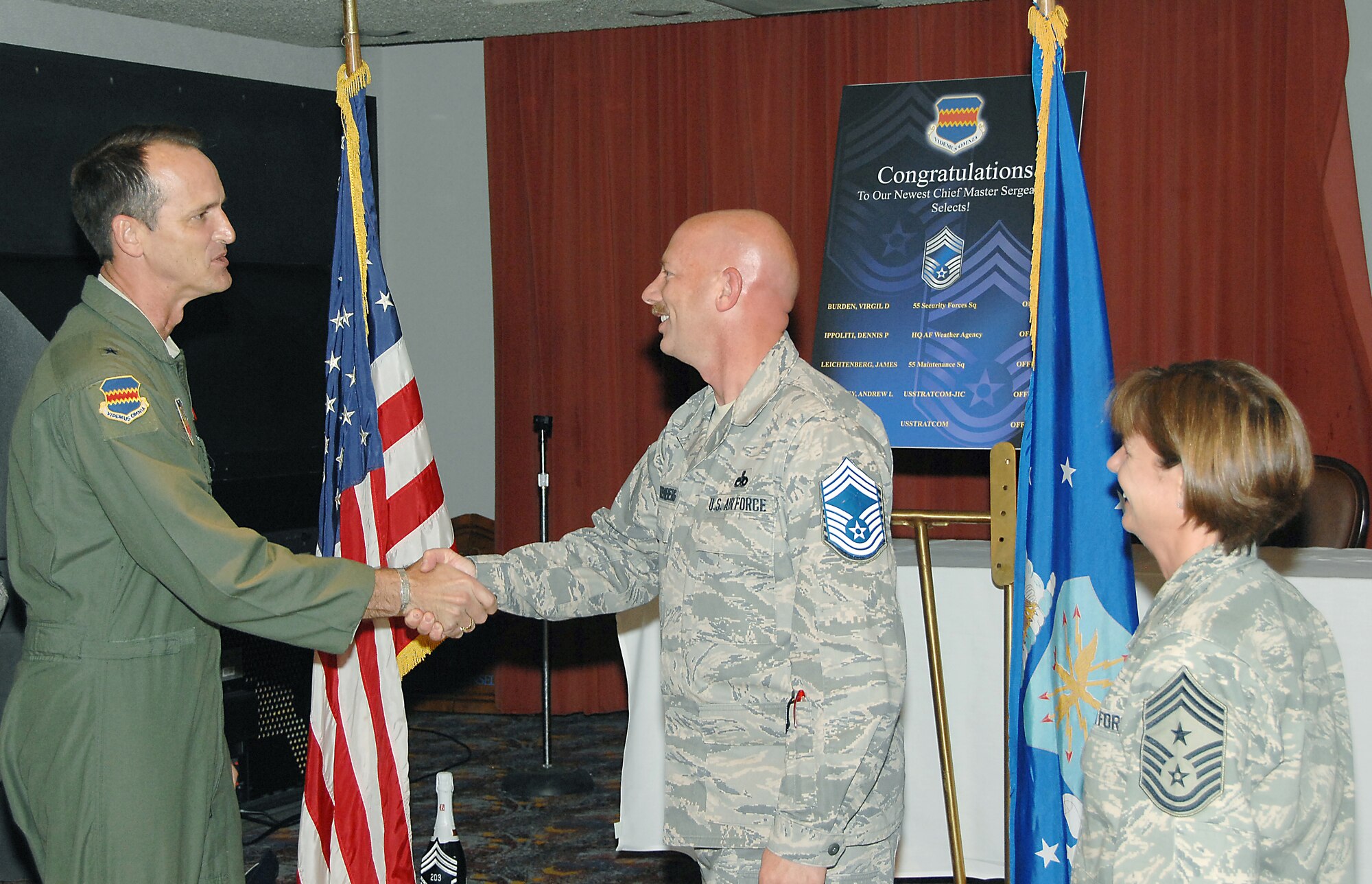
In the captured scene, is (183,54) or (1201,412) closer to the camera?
(1201,412)

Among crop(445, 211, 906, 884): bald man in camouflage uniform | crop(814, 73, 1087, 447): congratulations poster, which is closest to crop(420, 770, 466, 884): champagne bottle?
crop(445, 211, 906, 884): bald man in camouflage uniform

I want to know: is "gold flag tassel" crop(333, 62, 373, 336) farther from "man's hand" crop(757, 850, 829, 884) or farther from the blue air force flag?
"man's hand" crop(757, 850, 829, 884)

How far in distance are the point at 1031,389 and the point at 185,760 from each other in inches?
68.9

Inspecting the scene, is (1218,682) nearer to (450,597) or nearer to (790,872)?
(790,872)

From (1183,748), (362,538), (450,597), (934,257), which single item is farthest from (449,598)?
(934,257)

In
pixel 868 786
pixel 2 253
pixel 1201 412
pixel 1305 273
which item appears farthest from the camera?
pixel 1305 273

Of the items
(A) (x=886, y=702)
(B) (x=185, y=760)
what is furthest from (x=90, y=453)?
A: (A) (x=886, y=702)

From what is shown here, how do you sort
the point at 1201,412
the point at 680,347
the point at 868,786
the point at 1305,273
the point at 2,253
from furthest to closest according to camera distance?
the point at 1305,273 < the point at 2,253 < the point at 680,347 < the point at 868,786 < the point at 1201,412

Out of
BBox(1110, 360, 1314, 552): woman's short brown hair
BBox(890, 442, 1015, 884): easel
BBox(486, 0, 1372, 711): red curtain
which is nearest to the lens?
BBox(1110, 360, 1314, 552): woman's short brown hair

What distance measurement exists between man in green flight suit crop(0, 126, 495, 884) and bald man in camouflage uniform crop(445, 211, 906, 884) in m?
0.71

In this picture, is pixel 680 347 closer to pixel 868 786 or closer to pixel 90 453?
pixel 868 786

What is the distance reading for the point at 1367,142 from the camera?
193 inches

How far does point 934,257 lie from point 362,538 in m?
2.45

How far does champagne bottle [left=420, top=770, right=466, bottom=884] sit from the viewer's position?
2.81m
